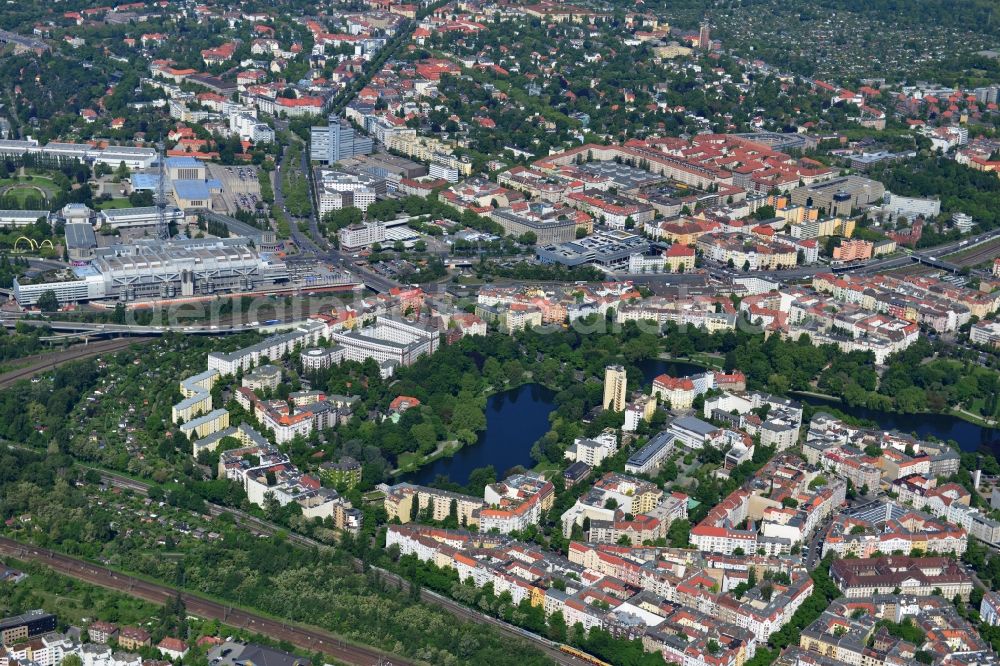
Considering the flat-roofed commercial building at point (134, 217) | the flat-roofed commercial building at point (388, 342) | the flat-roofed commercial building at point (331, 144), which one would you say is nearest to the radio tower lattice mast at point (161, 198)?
the flat-roofed commercial building at point (134, 217)

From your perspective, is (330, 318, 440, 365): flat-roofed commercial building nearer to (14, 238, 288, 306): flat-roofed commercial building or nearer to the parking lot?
(14, 238, 288, 306): flat-roofed commercial building

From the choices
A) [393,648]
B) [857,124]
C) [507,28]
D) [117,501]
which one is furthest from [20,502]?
[507,28]

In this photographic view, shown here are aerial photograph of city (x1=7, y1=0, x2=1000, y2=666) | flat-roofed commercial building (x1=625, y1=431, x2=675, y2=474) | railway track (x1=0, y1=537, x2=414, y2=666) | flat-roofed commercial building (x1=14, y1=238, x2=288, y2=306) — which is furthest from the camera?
flat-roofed commercial building (x1=14, y1=238, x2=288, y2=306)

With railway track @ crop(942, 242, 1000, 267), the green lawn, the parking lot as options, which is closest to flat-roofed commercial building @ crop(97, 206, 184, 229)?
the parking lot

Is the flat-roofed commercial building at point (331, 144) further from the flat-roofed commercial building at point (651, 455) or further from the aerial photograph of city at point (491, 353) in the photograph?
the flat-roofed commercial building at point (651, 455)

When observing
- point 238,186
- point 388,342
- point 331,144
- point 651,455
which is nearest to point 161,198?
point 238,186
